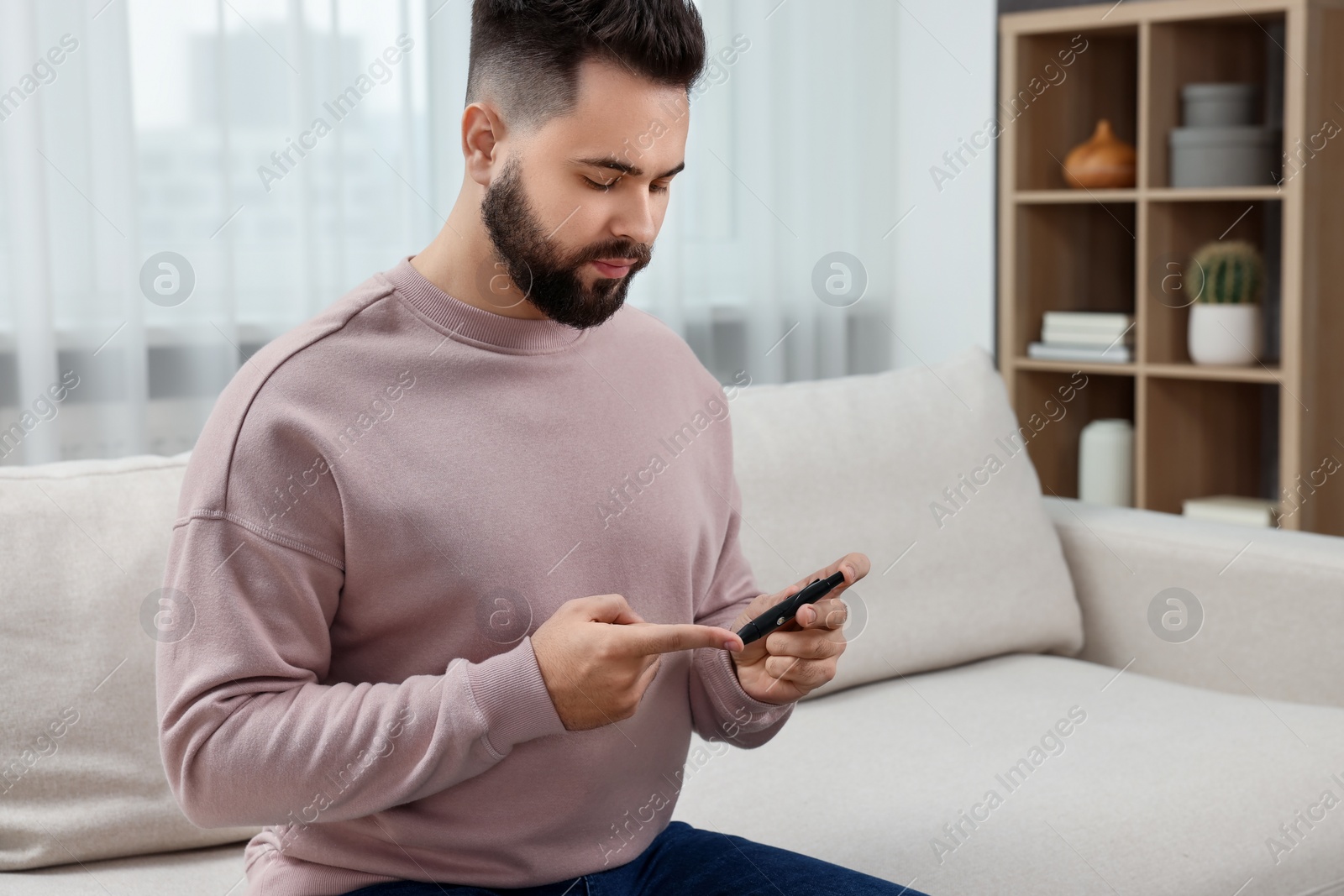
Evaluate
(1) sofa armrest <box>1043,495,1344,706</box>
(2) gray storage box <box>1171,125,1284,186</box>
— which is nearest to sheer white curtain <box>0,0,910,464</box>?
(2) gray storage box <box>1171,125,1284,186</box>

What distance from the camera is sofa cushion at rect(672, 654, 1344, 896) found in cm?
142

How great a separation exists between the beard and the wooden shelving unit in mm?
2036

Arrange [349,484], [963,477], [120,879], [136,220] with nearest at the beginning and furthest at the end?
1. [349,484]
2. [120,879]
3. [963,477]
4. [136,220]

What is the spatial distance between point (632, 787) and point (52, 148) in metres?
1.56

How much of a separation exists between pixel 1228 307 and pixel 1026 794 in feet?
5.54

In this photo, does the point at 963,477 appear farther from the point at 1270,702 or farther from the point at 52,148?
the point at 52,148

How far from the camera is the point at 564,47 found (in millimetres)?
1049

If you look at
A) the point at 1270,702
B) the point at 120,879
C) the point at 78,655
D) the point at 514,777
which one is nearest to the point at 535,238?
the point at 514,777

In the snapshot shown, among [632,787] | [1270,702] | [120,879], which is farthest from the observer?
[1270,702]

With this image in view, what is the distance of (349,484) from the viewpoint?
1.01 metres

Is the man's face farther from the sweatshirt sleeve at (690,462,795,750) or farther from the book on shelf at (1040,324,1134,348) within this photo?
the book on shelf at (1040,324,1134,348)

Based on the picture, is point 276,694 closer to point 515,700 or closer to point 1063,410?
point 515,700

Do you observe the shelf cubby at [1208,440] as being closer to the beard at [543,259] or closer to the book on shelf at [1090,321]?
the book on shelf at [1090,321]

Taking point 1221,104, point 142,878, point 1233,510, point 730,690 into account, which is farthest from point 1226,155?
point 142,878
